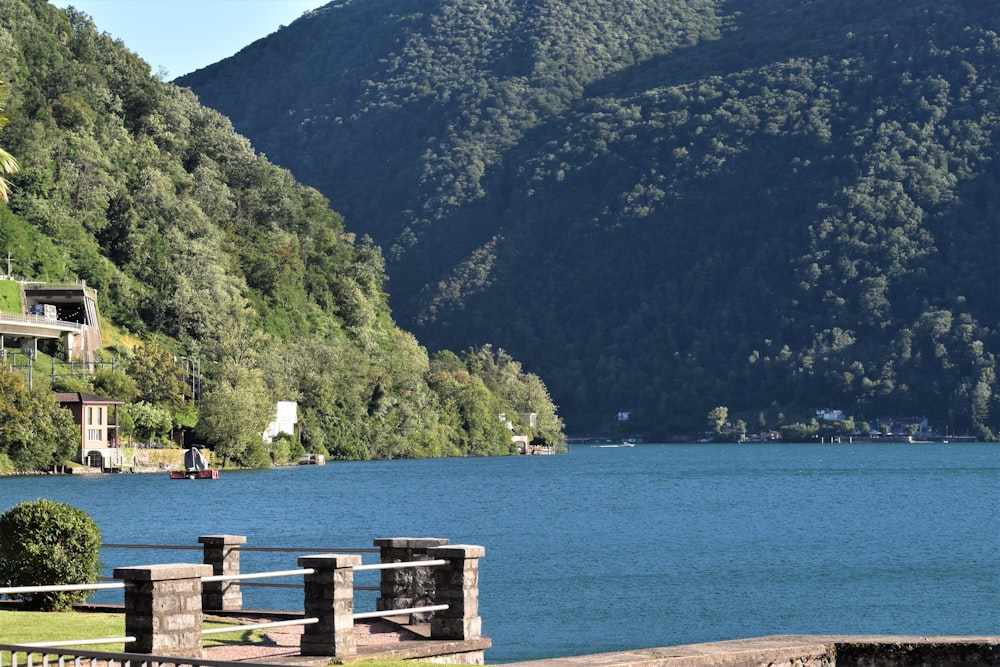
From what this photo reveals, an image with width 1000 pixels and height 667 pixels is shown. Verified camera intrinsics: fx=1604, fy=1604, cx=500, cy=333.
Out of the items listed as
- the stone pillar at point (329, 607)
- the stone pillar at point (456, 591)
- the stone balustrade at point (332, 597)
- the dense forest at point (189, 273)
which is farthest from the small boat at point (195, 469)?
the stone pillar at point (329, 607)

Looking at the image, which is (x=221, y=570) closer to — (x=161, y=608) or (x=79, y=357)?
(x=161, y=608)

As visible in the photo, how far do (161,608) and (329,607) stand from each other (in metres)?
2.40

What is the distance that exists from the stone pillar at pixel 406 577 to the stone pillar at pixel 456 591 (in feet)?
4.03

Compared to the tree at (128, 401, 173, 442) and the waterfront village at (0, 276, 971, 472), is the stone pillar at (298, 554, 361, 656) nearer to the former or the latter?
the waterfront village at (0, 276, 971, 472)

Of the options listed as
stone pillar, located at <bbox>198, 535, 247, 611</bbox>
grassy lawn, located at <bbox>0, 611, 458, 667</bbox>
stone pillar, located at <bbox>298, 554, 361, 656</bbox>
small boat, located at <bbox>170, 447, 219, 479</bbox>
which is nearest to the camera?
stone pillar, located at <bbox>298, 554, 361, 656</bbox>

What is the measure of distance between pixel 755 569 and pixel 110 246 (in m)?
94.1

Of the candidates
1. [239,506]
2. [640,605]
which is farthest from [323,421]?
[640,605]

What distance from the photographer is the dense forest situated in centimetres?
12388

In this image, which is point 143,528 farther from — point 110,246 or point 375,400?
point 375,400

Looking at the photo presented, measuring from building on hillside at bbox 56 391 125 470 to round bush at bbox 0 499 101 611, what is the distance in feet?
274

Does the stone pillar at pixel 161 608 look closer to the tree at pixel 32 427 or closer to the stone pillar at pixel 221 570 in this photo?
the stone pillar at pixel 221 570

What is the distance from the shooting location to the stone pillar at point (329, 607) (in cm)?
1870

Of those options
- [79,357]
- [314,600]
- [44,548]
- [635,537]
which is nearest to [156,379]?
[79,357]

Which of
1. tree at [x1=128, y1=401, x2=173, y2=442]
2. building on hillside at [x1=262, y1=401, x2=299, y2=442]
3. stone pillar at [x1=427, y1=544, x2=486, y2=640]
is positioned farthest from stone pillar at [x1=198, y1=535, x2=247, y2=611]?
building on hillside at [x1=262, y1=401, x2=299, y2=442]
